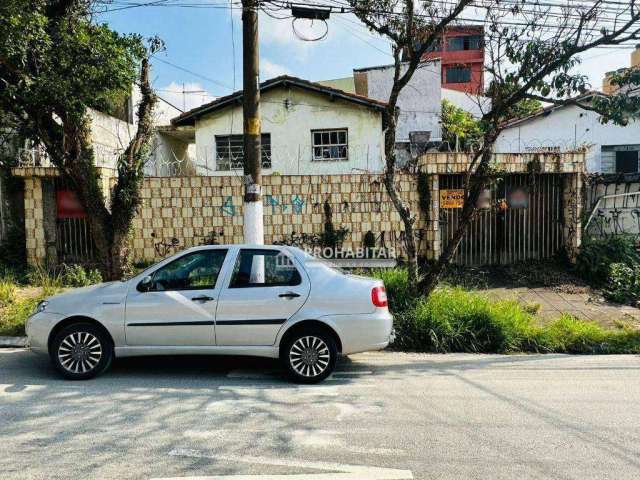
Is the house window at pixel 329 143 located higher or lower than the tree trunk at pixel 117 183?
higher

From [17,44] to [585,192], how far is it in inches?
459

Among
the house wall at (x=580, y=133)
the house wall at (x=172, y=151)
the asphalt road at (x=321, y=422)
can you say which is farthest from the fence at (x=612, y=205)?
the house wall at (x=172, y=151)

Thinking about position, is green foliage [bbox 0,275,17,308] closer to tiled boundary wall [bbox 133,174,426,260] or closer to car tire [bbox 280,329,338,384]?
tiled boundary wall [bbox 133,174,426,260]

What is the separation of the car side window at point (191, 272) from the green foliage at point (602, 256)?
27.6 feet

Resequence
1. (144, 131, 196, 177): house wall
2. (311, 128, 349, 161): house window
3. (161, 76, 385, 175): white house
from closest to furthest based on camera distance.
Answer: (161, 76, 385, 175): white house, (311, 128, 349, 161): house window, (144, 131, 196, 177): house wall

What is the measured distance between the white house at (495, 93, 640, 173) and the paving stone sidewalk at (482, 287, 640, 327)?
1118cm

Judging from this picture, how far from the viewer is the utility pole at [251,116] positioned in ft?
25.2

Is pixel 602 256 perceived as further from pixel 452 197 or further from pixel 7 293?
pixel 7 293

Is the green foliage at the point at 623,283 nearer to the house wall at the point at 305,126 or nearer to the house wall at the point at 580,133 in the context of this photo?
the house wall at the point at 305,126

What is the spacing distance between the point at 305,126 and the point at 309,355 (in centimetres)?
1173

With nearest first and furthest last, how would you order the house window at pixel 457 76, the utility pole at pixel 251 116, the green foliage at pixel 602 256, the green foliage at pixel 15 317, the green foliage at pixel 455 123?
the utility pole at pixel 251 116 → the green foliage at pixel 15 317 → the green foliage at pixel 602 256 → the green foliage at pixel 455 123 → the house window at pixel 457 76

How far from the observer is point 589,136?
2014 centimetres

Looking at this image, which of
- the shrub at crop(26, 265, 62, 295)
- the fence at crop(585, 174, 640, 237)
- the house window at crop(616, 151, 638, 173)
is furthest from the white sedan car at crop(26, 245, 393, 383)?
the house window at crop(616, 151, 638, 173)

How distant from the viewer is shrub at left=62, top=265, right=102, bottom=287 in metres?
10.3
